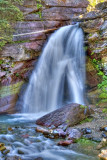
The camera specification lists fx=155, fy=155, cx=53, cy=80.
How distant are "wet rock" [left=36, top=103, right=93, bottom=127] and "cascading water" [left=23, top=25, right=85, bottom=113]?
3.00m

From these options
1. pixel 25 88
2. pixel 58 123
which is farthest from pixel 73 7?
pixel 58 123

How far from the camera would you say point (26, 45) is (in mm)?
10242

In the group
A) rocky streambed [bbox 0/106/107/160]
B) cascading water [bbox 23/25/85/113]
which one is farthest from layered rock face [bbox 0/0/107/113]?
rocky streambed [bbox 0/106/107/160]

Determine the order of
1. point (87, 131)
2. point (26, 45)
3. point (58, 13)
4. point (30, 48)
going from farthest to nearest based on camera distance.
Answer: point (58, 13)
point (30, 48)
point (26, 45)
point (87, 131)

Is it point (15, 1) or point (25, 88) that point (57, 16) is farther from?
point (25, 88)

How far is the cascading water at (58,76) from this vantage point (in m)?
9.80

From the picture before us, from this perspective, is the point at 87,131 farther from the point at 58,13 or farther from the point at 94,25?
the point at 58,13

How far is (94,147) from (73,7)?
41.4 ft

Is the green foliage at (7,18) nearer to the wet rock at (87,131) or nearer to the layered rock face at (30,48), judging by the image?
the layered rock face at (30,48)

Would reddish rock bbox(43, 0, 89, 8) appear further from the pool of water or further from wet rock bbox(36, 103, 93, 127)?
the pool of water

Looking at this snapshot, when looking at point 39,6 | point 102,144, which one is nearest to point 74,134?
point 102,144

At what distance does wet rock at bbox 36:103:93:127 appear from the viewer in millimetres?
5898

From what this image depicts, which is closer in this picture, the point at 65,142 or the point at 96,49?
the point at 65,142

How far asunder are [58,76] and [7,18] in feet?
16.4
